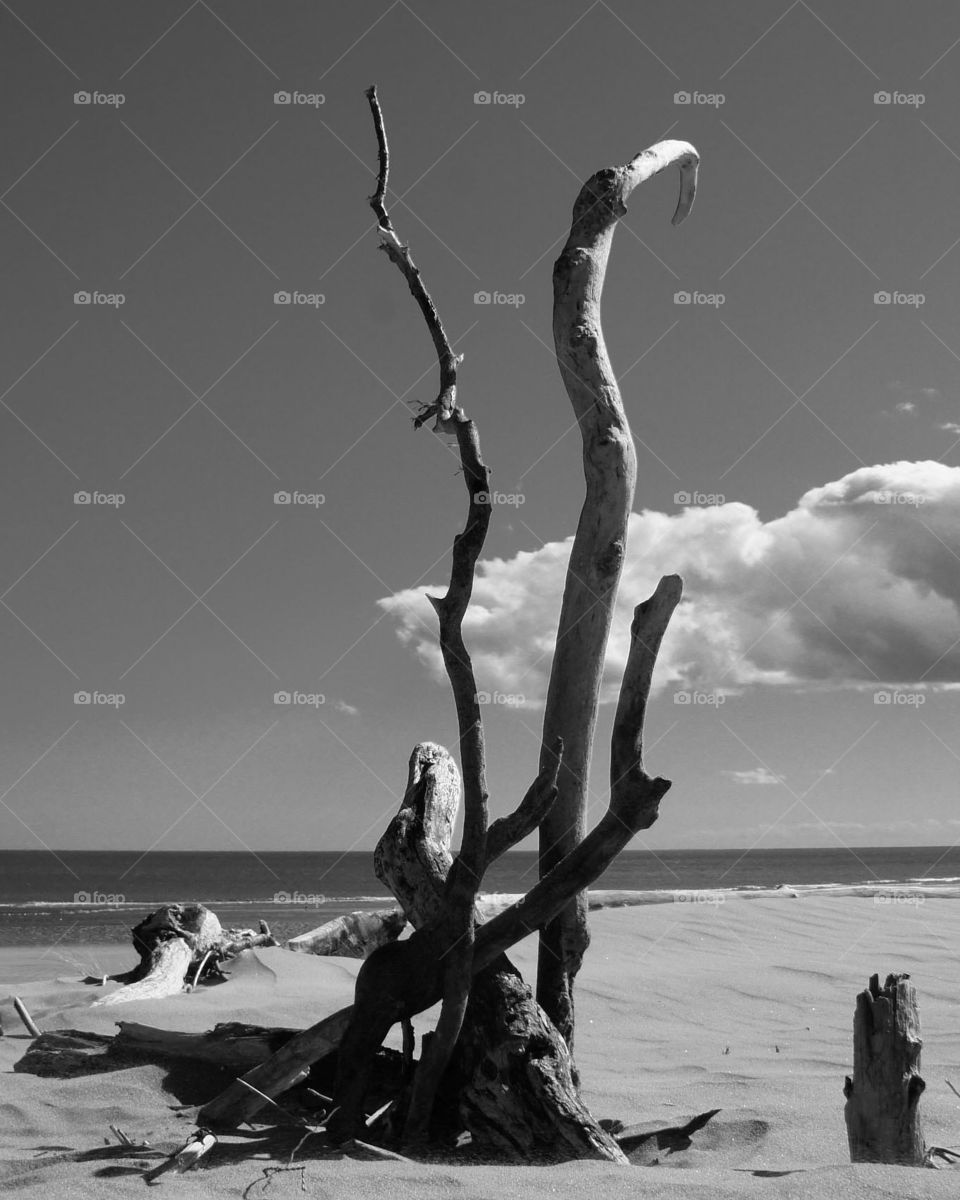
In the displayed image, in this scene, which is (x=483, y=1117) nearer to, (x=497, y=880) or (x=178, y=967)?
(x=178, y=967)

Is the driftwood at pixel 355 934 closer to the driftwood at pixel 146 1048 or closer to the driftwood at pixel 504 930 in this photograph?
the driftwood at pixel 146 1048

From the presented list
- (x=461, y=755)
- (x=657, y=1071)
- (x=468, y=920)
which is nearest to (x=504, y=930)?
(x=468, y=920)

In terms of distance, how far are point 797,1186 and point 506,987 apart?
A: 1349 millimetres

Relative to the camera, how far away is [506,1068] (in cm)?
402

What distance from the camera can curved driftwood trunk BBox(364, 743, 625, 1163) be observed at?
3877 millimetres

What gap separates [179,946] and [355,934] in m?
1.97

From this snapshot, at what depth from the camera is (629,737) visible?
414 centimetres

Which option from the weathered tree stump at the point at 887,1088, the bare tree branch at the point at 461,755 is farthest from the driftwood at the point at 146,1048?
the weathered tree stump at the point at 887,1088

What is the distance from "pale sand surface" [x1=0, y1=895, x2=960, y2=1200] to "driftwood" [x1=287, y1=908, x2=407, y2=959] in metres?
1.12

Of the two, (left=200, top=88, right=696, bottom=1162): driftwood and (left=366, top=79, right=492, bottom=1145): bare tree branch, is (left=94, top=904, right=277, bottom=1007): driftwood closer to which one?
(left=200, top=88, right=696, bottom=1162): driftwood

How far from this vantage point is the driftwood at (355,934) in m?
10.1

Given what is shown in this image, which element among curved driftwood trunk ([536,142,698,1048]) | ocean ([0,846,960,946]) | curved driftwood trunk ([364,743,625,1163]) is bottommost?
ocean ([0,846,960,946])

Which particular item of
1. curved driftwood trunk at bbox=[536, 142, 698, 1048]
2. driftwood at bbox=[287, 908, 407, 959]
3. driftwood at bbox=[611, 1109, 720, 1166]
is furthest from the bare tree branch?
driftwood at bbox=[287, 908, 407, 959]

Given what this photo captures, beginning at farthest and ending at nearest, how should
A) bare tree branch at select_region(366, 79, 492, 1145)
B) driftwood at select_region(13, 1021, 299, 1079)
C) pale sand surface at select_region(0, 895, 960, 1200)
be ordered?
1. driftwood at select_region(13, 1021, 299, 1079)
2. bare tree branch at select_region(366, 79, 492, 1145)
3. pale sand surface at select_region(0, 895, 960, 1200)
